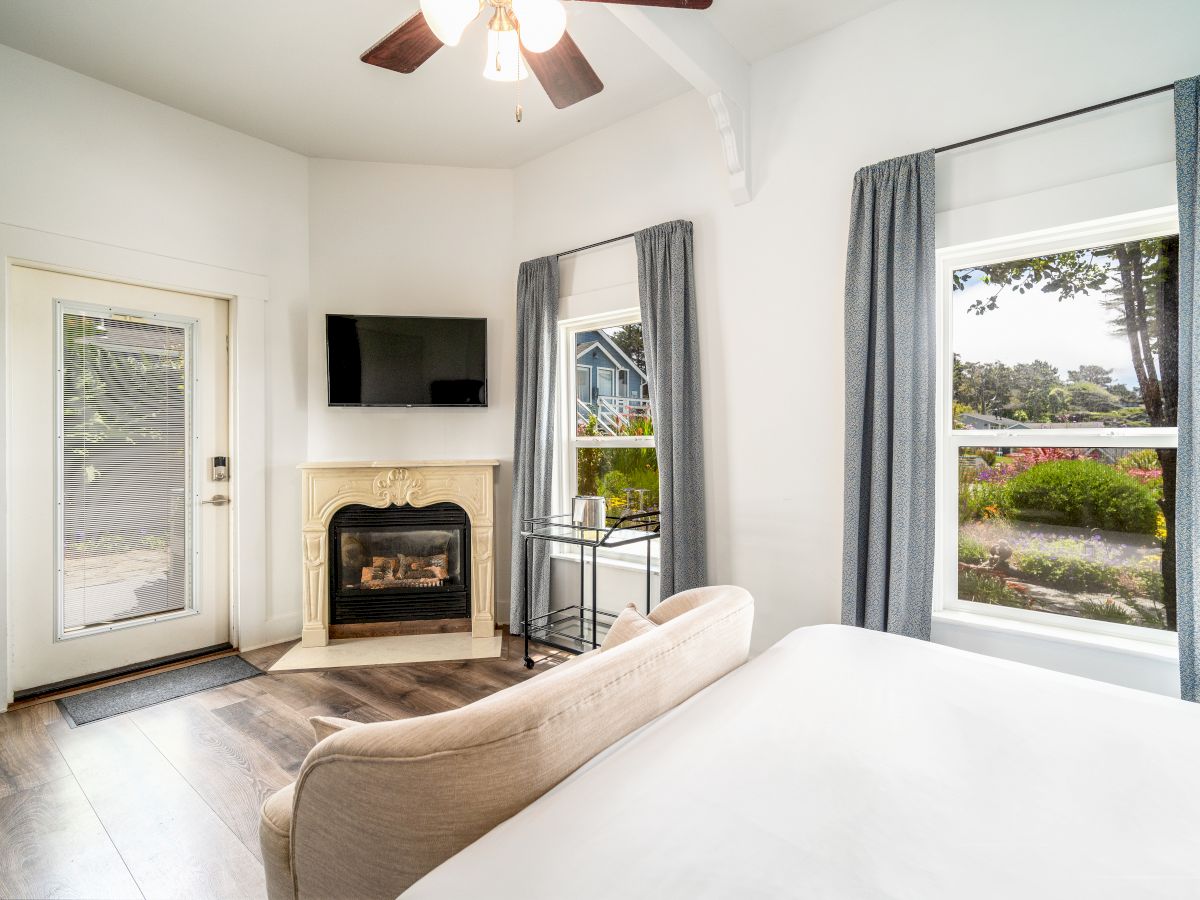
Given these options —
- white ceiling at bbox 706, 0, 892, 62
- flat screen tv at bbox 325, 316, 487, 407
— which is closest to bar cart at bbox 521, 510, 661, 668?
flat screen tv at bbox 325, 316, 487, 407

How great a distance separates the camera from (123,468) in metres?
3.16

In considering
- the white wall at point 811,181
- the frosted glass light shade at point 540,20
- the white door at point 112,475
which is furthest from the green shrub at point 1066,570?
the white door at point 112,475

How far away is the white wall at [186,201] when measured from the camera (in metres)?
2.79

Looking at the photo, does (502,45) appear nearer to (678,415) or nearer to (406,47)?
(406,47)

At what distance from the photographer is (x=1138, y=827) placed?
2.65ft

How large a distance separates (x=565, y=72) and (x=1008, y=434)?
212cm

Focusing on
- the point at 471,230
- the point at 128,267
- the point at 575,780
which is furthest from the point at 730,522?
the point at 128,267

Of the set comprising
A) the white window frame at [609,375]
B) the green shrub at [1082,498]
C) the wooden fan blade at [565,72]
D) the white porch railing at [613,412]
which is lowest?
the green shrub at [1082,498]

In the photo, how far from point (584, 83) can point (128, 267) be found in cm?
260

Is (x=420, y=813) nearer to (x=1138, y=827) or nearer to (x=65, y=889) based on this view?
(x=1138, y=827)

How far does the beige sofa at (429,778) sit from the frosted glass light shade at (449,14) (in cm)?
170

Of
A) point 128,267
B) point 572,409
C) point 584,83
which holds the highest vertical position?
point 584,83

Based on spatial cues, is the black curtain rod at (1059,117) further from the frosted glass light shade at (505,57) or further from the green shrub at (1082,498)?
the frosted glass light shade at (505,57)

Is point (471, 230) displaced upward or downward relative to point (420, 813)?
upward
